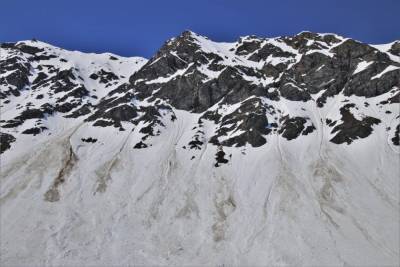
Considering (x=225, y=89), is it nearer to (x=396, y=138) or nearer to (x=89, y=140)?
(x=89, y=140)

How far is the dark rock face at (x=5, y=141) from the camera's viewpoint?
99719 millimetres

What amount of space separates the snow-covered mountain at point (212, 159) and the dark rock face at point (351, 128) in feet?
1.10

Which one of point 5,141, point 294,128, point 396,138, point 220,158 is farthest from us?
point 5,141

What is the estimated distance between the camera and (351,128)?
97.1 meters

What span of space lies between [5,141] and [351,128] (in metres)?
75.2

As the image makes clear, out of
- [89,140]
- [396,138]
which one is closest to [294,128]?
[396,138]

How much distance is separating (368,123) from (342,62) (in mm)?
35181

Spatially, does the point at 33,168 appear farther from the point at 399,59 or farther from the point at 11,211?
the point at 399,59

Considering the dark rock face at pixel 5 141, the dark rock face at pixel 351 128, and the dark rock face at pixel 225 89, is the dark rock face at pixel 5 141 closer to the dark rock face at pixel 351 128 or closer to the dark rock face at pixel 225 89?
the dark rock face at pixel 225 89

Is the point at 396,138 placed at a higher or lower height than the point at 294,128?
higher

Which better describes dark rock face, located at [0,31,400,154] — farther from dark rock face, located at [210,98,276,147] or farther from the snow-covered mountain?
the snow-covered mountain

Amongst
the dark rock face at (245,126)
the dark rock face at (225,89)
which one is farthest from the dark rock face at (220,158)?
the dark rock face at (245,126)

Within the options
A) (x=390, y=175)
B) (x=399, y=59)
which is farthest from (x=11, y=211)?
(x=399, y=59)

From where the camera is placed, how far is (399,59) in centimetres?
12450
